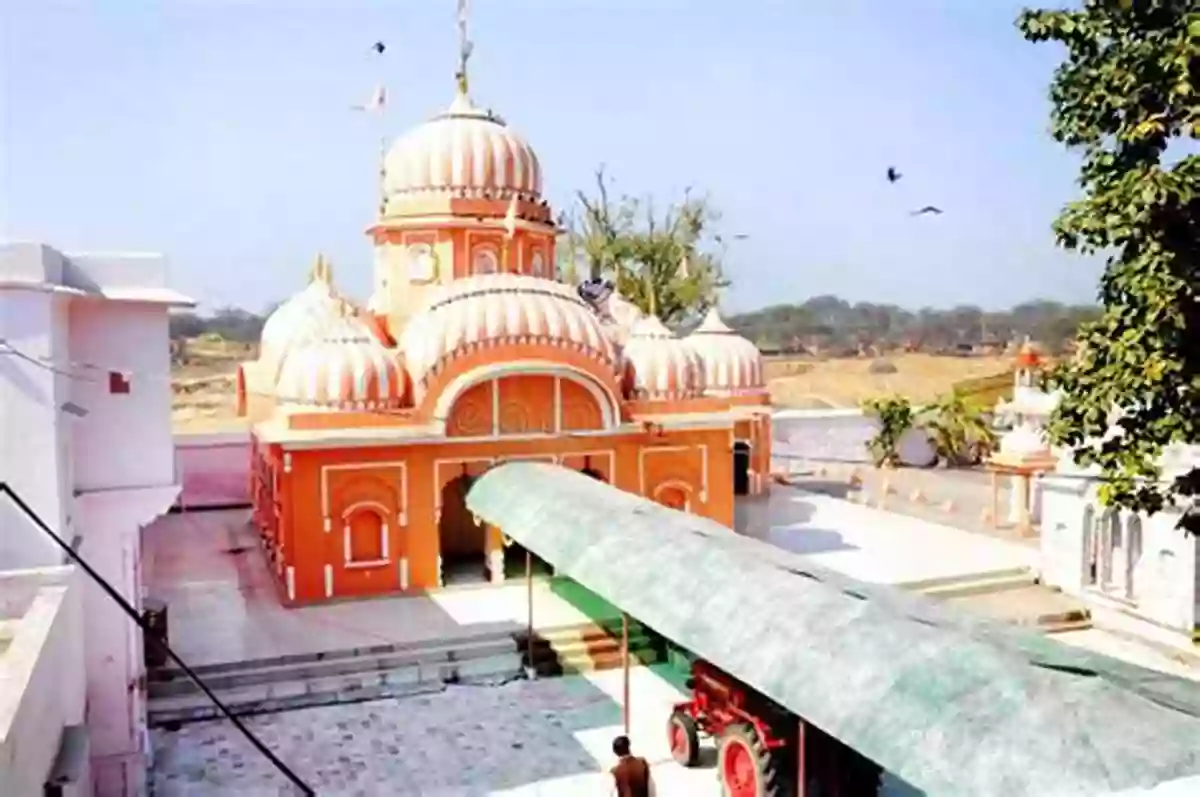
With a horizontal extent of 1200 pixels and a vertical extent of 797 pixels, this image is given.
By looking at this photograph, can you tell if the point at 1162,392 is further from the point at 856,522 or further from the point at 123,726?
the point at 856,522

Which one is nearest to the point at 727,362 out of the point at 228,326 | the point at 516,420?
the point at 516,420

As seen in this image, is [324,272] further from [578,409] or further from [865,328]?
[865,328]

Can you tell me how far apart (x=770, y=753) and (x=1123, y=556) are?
7423 millimetres

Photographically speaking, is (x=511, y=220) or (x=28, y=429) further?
(x=511, y=220)

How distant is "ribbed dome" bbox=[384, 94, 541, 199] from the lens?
16422mm

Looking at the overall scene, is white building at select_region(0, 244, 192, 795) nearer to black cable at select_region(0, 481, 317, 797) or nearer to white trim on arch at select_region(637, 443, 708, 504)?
black cable at select_region(0, 481, 317, 797)

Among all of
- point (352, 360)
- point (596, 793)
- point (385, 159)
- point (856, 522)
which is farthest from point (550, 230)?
point (596, 793)

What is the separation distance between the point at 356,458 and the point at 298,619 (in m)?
2.00

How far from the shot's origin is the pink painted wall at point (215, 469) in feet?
64.3

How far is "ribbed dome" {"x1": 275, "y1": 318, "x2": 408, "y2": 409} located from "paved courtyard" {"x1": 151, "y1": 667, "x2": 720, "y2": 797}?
4085 mm

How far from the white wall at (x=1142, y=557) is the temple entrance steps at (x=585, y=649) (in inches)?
210

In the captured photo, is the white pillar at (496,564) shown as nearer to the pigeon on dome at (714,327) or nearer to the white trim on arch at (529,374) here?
the white trim on arch at (529,374)

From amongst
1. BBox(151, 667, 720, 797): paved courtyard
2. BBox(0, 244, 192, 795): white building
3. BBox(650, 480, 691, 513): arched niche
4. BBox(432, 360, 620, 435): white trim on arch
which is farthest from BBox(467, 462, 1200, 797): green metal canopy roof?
BBox(650, 480, 691, 513): arched niche

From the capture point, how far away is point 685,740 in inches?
329
